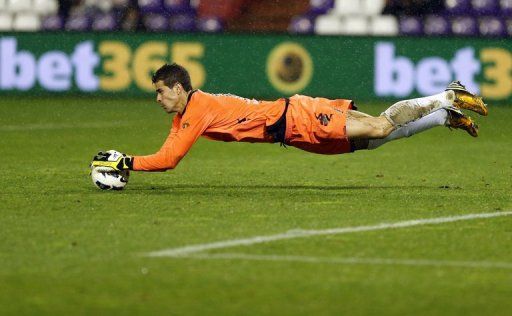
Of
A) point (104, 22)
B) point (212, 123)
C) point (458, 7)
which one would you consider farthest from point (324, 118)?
point (104, 22)

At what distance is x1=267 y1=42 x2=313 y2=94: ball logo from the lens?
22203mm

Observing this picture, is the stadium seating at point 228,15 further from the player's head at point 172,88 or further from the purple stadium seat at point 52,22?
the player's head at point 172,88

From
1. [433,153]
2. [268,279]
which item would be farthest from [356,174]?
[268,279]

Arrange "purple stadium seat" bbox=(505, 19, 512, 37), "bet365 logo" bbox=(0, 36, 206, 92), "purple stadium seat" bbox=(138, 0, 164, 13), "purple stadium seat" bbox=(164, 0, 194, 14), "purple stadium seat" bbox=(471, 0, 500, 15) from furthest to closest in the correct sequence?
"purple stadium seat" bbox=(138, 0, 164, 13) < "purple stadium seat" bbox=(164, 0, 194, 14) < "purple stadium seat" bbox=(471, 0, 500, 15) < "bet365 logo" bbox=(0, 36, 206, 92) < "purple stadium seat" bbox=(505, 19, 512, 37)

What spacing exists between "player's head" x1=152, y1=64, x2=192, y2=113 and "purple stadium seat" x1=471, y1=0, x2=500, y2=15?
13034 mm

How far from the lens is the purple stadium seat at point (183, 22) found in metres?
23.6

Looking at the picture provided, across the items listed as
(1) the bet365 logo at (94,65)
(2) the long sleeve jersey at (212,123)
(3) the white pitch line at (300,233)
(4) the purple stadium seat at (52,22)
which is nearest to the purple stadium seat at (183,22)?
(1) the bet365 logo at (94,65)

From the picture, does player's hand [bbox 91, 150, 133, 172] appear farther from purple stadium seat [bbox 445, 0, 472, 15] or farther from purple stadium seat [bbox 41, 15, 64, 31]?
purple stadium seat [bbox 41, 15, 64, 31]

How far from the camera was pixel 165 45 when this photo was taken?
22.4m

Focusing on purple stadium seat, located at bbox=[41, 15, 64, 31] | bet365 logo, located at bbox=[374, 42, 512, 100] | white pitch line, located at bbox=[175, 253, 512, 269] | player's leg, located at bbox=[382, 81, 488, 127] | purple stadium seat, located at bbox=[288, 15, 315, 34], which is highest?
purple stadium seat, located at bbox=[288, 15, 315, 34]

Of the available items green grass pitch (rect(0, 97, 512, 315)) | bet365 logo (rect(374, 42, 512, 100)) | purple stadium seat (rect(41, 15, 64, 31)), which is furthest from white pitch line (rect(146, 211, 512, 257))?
purple stadium seat (rect(41, 15, 64, 31))

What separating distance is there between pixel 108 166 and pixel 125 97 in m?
12.0

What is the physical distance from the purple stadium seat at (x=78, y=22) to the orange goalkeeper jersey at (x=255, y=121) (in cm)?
1332

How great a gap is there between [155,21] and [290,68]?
9.74 ft
